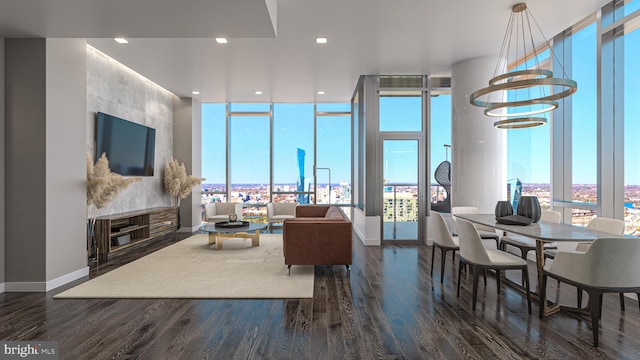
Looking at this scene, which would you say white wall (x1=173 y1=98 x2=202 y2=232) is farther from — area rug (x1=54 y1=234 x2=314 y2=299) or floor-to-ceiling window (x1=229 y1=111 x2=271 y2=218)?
area rug (x1=54 y1=234 x2=314 y2=299)

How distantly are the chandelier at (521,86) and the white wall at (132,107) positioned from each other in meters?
5.57

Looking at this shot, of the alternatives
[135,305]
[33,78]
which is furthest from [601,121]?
[33,78]

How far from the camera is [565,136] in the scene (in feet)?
14.9

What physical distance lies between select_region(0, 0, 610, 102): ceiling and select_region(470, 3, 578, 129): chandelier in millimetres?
147

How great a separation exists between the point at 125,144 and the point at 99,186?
1.77m

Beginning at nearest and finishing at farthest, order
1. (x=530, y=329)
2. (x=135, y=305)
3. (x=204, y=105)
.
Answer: (x=530, y=329) → (x=135, y=305) → (x=204, y=105)

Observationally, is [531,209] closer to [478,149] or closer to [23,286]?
[478,149]

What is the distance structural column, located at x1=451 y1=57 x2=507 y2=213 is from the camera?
203 inches

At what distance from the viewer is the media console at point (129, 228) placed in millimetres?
4629

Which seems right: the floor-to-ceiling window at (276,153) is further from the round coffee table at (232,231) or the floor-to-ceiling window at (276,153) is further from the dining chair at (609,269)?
the dining chair at (609,269)

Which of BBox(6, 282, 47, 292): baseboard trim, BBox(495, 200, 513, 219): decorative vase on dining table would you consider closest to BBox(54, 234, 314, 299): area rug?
BBox(6, 282, 47, 292): baseboard trim

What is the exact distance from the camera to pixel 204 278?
3.89 m

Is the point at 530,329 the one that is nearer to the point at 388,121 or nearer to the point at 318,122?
the point at 388,121

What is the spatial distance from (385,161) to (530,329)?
4006mm
